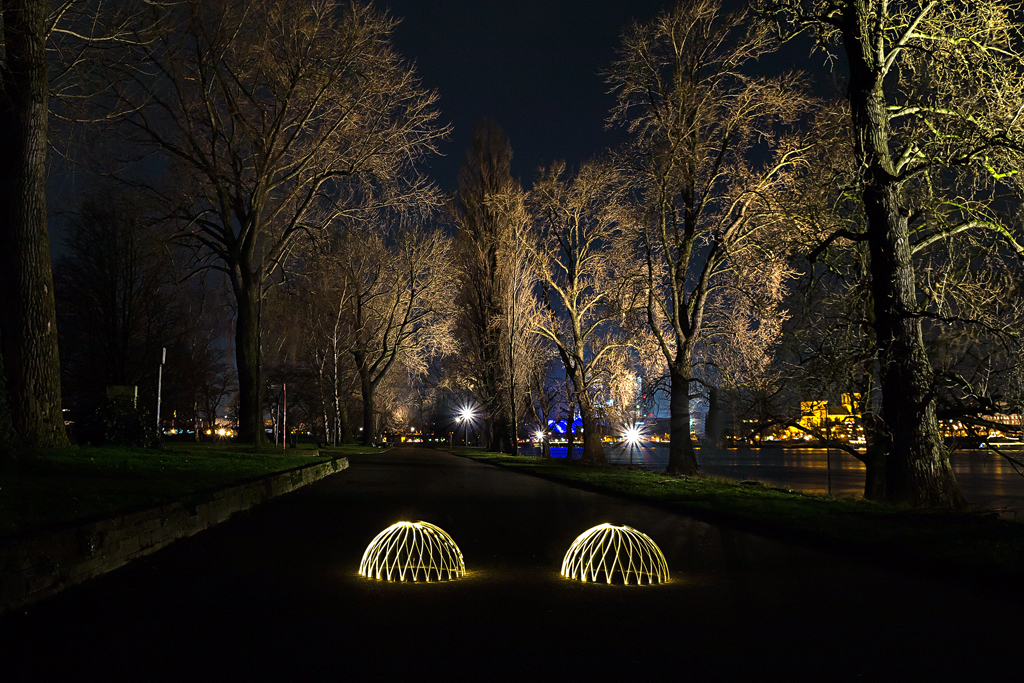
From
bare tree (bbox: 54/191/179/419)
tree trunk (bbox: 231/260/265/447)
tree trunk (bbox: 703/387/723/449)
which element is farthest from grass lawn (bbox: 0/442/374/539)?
bare tree (bbox: 54/191/179/419)

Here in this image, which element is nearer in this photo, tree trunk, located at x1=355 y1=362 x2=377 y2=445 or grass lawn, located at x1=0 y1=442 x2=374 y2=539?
grass lawn, located at x1=0 y1=442 x2=374 y2=539

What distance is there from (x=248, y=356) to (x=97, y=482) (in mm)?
19092

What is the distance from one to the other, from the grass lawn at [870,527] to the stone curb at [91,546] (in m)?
8.06

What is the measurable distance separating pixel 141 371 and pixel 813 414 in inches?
1487

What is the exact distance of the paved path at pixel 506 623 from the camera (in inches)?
217

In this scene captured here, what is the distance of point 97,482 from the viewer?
1334 cm

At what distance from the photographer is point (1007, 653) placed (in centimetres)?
602

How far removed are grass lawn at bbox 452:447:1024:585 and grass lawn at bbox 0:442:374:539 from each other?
852 centimetres

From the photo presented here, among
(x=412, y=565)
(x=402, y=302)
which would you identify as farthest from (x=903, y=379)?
(x=402, y=302)

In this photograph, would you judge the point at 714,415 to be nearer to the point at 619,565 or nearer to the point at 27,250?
the point at 27,250

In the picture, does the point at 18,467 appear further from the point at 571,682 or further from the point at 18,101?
the point at 571,682

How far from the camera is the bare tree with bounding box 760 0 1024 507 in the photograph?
16328 mm

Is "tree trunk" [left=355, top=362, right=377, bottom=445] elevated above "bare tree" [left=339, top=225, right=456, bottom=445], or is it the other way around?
"bare tree" [left=339, top=225, right=456, bottom=445]

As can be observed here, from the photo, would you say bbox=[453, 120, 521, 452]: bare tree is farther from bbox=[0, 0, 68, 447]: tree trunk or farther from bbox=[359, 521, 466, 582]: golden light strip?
bbox=[359, 521, 466, 582]: golden light strip
